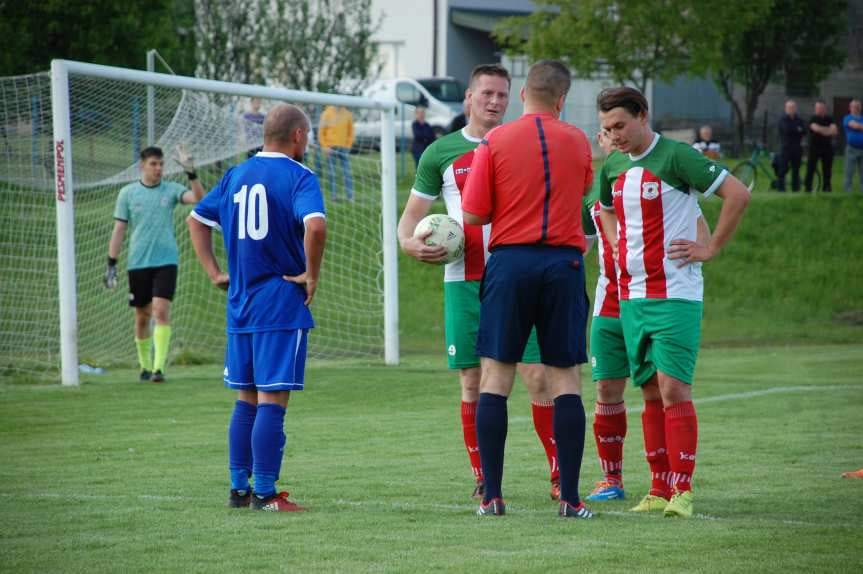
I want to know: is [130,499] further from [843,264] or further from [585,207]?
[843,264]

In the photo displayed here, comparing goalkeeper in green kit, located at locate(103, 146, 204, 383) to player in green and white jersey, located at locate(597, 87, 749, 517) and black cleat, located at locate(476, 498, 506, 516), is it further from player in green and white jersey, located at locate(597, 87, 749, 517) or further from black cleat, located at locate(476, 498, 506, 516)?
black cleat, located at locate(476, 498, 506, 516)

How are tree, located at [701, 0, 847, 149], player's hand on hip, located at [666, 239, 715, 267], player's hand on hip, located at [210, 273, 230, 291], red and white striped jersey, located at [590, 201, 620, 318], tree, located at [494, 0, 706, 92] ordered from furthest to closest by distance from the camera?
1. tree, located at [701, 0, 847, 149]
2. tree, located at [494, 0, 706, 92]
3. red and white striped jersey, located at [590, 201, 620, 318]
4. player's hand on hip, located at [210, 273, 230, 291]
5. player's hand on hip, located at [666, 239, 715, 267]

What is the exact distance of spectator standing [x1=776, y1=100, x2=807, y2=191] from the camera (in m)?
27.5

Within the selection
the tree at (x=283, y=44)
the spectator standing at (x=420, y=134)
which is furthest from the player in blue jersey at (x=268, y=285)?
the tree at (x=283, y=44)

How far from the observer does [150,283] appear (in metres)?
13.5

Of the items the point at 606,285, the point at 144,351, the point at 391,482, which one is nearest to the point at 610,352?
the point at 606,285

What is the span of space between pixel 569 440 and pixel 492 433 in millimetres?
366

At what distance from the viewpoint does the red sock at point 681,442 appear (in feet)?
20.7

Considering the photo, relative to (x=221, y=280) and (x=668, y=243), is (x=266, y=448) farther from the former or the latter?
(x=668, y=243)

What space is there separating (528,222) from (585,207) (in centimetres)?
137

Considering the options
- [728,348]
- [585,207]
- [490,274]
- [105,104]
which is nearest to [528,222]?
[490,274]

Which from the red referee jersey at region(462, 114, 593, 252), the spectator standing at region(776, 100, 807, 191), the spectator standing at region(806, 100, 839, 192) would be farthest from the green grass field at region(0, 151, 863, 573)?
the spectator standing at region(776, 100, 807, 191)

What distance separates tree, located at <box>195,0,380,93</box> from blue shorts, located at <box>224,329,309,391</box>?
81.9 feet

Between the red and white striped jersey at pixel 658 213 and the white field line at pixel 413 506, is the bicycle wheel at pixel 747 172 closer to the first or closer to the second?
the red and white striped jersey at pixel 658 213
